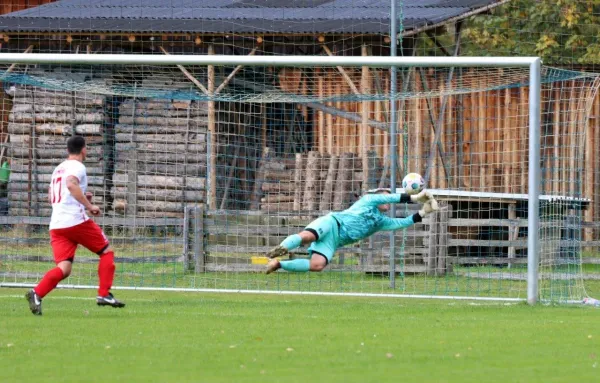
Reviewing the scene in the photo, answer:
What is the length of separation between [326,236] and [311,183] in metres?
8.02

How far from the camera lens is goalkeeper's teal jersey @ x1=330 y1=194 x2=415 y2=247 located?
48.6 ft

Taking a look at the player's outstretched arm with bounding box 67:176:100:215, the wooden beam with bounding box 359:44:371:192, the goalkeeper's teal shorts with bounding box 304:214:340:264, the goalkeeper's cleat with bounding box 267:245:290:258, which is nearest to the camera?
the player's outstretched arm with bounding box 67:176:100:215

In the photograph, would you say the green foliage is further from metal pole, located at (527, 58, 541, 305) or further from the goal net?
metal pole, located at (527, 58, 541, 305)

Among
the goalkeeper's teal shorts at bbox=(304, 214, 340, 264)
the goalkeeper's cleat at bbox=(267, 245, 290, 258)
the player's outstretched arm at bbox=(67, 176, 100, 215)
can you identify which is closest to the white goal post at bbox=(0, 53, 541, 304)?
the goalkeeper's teal shorts at bbox=(304, 214, 340, 264)

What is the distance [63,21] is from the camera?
26.6 meters

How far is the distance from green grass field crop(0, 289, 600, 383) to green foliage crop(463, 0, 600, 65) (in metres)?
14.7

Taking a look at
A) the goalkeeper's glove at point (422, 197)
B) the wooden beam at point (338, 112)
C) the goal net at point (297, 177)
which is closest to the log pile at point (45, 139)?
the goal net at point (297, 177)

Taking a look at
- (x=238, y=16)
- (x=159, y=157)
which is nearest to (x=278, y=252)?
(x=159, y=157)

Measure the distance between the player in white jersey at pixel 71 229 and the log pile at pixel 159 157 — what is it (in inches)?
317

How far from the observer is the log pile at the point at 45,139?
2180 centimetres

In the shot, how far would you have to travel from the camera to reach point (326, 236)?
48.3ft

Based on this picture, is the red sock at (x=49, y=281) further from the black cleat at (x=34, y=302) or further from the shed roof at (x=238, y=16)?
the shed roof at (x=238, y=16)

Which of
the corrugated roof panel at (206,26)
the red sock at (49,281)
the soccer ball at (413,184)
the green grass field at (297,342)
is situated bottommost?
the green grass field at (297,342)

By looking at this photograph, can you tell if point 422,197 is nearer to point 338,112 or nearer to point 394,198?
point 394,198
